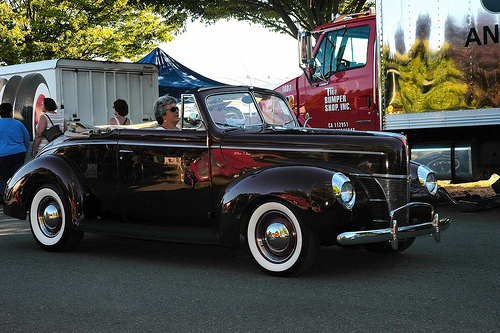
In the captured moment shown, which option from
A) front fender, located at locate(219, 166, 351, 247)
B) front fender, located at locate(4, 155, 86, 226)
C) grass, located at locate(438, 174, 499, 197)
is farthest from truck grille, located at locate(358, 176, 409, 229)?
grass, located at locate(438, 174, 499, 197)

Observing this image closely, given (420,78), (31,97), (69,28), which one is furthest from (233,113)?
(69,28)

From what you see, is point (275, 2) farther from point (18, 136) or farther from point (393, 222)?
point (393, 222)

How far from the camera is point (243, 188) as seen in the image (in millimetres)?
5195

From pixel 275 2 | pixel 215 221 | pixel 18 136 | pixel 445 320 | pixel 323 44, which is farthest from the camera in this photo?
pixel 275 2

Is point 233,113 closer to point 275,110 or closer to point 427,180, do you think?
point 275,110

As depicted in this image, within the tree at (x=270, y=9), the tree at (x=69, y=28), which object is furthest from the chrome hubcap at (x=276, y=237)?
the tree at (x=69, y=28)

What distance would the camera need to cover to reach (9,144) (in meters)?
10.8

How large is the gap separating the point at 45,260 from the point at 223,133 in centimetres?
207

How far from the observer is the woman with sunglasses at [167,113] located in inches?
250

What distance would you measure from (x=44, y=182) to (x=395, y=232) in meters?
3.58

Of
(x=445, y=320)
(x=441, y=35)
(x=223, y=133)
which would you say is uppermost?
(x=441, y=35)

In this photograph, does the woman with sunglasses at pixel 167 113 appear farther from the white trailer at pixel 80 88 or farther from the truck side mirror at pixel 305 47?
the white trailer at pixel 80 88

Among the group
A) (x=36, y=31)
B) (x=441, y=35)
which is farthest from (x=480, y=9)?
(x=36, y=31)

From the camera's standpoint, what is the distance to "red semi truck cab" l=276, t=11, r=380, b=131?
31.7 feet
